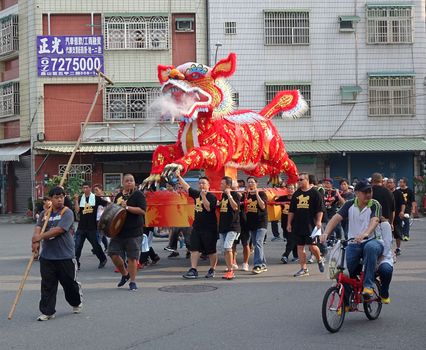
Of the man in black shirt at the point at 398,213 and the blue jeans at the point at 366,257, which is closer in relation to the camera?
the blue jeans at the point at 366,257

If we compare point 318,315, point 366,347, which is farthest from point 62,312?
point 366,347

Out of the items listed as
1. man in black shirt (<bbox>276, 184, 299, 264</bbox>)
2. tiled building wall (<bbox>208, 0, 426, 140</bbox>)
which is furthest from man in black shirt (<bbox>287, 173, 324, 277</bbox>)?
tiled building wall (<bbox>208, 0, 426, 140</bbox>)

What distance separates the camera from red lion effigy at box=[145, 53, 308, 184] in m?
14.1

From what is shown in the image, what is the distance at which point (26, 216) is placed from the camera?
3198cm

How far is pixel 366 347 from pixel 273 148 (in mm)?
9118

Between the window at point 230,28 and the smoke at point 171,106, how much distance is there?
1756cm

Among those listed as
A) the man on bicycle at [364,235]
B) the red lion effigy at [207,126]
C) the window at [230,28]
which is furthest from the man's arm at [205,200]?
the window at [230,28]

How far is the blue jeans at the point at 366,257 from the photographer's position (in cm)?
830

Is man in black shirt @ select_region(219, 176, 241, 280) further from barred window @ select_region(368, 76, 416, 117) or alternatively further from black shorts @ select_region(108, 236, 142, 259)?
barred window @ select_region(368, 76, 416, 117)

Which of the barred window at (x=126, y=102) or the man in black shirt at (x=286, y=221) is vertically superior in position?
the barred window at (x=126, y=102)

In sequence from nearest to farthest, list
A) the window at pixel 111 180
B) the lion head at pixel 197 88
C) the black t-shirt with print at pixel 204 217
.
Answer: the black t-shirt with print at pixel 204 217 < the lion head at pixel 197 88 < the window at pixel 111 180

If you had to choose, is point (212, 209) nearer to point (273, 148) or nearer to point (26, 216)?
point (273, 148)

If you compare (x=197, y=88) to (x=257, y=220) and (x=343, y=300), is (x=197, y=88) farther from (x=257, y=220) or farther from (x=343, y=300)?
(x=343, y=300)

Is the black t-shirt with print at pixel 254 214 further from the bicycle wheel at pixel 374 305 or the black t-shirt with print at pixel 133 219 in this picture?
the bicycle wheel at pixel 374 305
